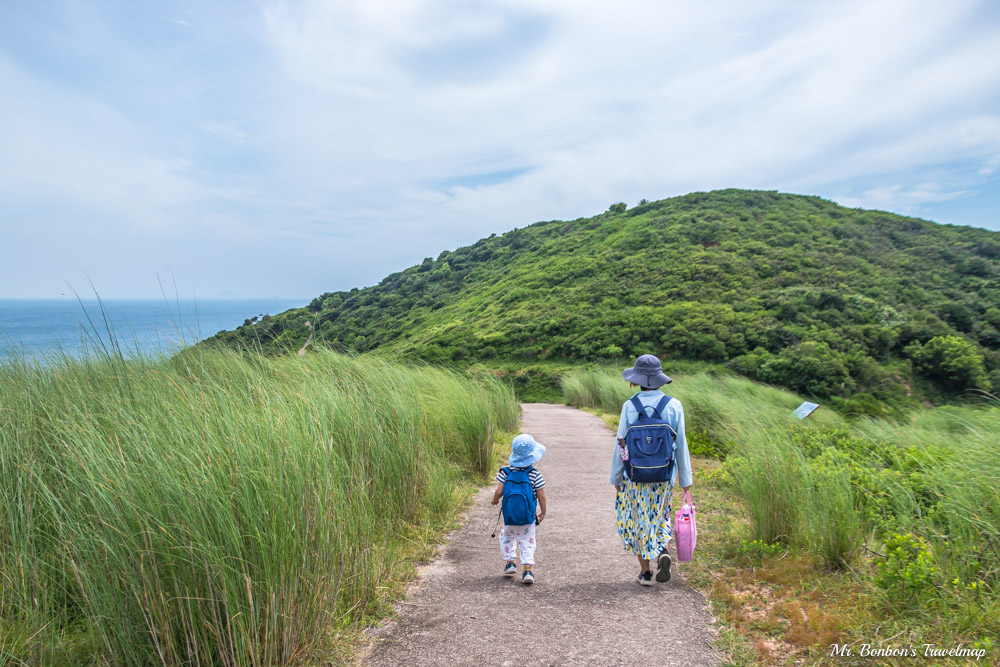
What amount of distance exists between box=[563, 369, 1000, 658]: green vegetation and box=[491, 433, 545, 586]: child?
138cm

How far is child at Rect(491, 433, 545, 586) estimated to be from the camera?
420cm

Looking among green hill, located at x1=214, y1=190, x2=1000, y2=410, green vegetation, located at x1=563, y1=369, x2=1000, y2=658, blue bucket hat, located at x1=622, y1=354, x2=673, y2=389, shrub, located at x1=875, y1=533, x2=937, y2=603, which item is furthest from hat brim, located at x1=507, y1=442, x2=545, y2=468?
green hill, located at x1=214, y1=190, x2=1000, y2=410

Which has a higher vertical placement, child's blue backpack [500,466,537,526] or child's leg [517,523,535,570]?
child's blue backpack [500,466,537,526]

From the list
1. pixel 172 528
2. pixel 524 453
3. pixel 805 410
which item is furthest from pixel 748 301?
pixel 172 528

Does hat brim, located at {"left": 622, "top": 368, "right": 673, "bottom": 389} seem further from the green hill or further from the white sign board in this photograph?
the green hill

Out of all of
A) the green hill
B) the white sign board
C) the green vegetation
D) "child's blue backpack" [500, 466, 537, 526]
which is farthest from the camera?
the green hill

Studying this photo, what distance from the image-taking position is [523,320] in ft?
156

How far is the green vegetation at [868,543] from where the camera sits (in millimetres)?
3057

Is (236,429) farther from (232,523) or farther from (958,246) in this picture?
(958,246)

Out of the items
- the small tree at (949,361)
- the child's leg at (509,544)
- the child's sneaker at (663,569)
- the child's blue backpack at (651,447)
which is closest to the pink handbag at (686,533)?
the child's sneaker at (663,569)

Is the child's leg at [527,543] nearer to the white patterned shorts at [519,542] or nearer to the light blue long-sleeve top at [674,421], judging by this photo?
the white patterned shorts at [519,542]

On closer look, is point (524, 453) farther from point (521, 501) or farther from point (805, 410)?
point (805, 410)

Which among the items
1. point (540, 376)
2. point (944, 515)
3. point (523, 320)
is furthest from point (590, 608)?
point (523, 320)

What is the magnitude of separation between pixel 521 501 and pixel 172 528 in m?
2.42
